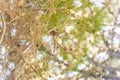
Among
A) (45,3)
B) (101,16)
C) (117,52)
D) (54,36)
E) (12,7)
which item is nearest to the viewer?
(12,7)

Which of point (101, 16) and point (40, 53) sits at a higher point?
point (101, 16)

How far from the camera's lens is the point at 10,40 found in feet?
4.10

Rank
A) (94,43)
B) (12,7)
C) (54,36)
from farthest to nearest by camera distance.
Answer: (94,43) → (54,36) → (12,7)

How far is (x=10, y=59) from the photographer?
1274mm

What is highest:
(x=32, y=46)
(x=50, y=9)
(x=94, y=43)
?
(x=50, y=9)

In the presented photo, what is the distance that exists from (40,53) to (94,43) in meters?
0.71

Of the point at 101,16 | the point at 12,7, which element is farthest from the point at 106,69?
the point at 12,7

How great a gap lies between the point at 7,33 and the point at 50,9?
0.22 metres

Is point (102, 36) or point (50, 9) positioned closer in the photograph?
point (50, 9)

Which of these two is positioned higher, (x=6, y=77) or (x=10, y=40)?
(x=10, y=40)

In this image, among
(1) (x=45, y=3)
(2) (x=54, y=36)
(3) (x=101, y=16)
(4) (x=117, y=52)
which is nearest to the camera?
(1) (x=45, y=3)

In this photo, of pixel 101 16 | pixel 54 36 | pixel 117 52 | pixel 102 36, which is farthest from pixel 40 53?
pixel 117 52

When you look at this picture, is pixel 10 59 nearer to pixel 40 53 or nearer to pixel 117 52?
pixel 40 53

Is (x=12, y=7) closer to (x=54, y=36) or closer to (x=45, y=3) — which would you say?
(x=45, y=3)
